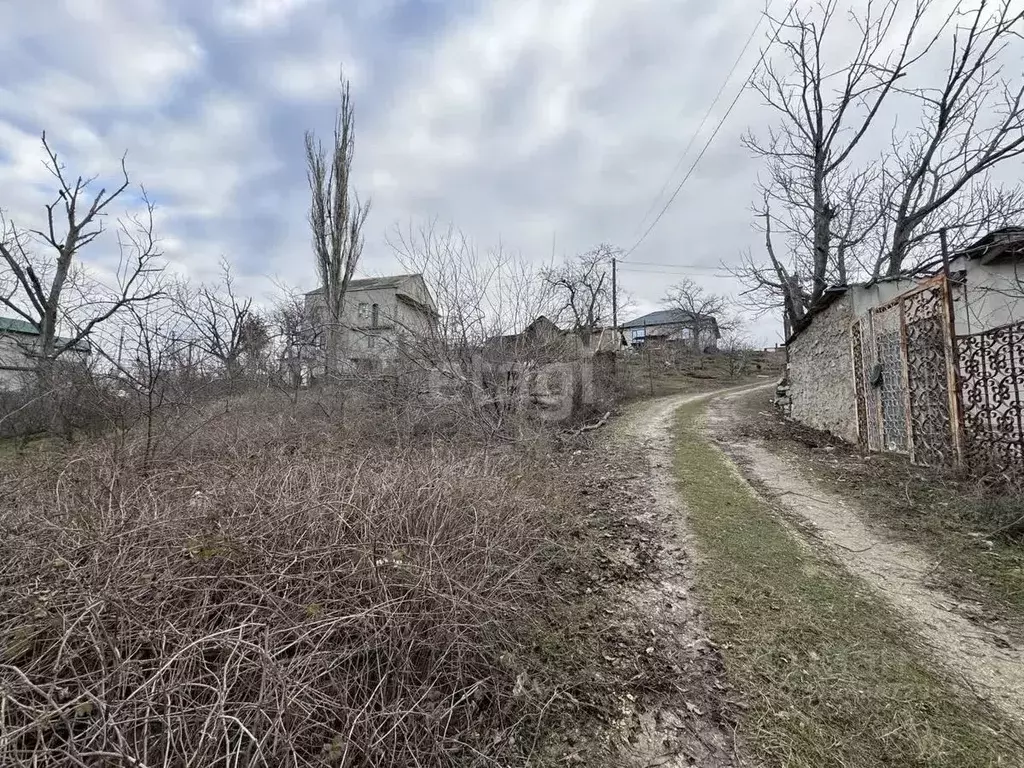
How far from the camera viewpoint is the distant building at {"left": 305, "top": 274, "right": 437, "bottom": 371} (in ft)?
27.3

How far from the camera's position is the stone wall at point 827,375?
6.86 m

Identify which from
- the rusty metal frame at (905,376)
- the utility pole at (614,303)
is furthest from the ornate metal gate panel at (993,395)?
the utility pole at (614,303)

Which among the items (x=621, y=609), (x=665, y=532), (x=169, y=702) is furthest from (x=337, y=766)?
(x=665, y=532)

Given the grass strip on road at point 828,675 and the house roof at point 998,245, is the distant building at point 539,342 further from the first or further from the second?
the house roof at point 998,245

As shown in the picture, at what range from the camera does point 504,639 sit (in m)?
2.09

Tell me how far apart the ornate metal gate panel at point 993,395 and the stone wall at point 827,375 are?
2.26 meters

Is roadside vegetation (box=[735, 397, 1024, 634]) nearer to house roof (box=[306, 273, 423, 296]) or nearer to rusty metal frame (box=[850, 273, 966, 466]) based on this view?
rusty metal frame (box=[850, 273, 966, 466])

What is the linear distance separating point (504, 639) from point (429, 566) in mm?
520

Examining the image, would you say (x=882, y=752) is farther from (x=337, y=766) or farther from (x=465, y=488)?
(x=465, y=488)

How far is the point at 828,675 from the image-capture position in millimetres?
1941

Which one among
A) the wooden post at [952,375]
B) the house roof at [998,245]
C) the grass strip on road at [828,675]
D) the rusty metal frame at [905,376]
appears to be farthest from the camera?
the rusty metal frame at [905,376]

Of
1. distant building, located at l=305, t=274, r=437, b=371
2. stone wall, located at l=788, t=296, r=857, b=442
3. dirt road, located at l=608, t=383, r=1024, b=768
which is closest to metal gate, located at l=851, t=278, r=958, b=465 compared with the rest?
stone wall, located at l=788, t=296, r=857, b=442

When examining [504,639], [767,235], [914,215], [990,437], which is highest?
[767,235]

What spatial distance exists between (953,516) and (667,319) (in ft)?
145
